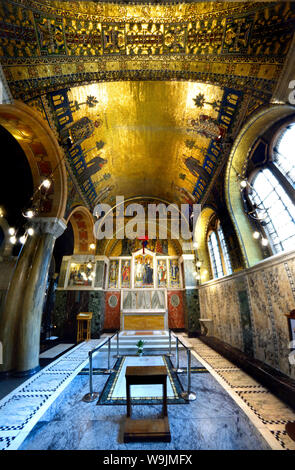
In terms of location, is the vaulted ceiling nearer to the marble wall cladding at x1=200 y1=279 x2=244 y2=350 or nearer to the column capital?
the column capital

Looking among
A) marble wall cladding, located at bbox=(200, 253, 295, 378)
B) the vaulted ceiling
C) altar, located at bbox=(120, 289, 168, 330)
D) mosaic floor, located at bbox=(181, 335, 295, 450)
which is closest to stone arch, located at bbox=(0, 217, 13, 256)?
the vaulted ceiling

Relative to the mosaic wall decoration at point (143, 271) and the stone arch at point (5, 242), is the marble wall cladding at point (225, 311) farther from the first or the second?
the stone arch at point (5, 242)

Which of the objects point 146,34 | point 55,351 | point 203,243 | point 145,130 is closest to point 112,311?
point 55,351

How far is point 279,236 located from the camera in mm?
5938

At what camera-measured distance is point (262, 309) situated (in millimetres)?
5496

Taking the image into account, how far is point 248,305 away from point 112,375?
15.8ft

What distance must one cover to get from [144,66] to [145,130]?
3033mm

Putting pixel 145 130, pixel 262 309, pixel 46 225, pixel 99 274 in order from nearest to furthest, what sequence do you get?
pixel 262 309, pixel 46 225, pixel 145 130, pixel 99 274

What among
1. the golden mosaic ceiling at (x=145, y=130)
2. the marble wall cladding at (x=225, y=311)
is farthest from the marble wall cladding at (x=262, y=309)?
the golden mosaic ceiling at (x=145, y=130)

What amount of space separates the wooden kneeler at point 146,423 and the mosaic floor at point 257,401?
1620 millimetres

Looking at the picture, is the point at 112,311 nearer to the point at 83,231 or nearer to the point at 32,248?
the point at 83,231

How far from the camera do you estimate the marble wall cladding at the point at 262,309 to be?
15.0 feet

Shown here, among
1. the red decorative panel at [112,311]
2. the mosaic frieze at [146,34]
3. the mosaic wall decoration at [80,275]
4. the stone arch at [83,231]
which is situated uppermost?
the mosaic frieze at [146,34]

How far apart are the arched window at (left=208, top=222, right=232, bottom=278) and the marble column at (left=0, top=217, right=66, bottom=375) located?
791cm
